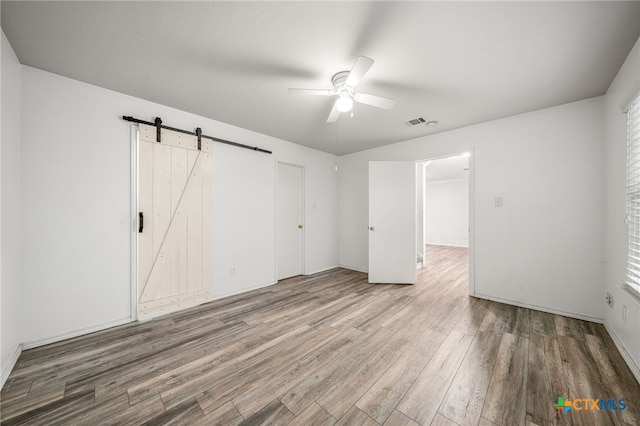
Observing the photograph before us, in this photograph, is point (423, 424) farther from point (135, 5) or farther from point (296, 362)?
point (135, 5)

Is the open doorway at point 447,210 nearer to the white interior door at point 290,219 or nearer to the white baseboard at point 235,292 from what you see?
the white interior door at point 290,219

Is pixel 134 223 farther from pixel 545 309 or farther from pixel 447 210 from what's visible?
pixel 447 210

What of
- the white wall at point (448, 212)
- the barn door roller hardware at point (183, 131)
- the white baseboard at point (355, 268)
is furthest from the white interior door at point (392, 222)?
the white wall at point (448, 212)

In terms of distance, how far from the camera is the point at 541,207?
290cm

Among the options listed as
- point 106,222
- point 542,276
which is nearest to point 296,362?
point 106,222

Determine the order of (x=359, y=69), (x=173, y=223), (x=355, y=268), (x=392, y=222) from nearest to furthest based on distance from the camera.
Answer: (x=359, y=69)
(x=173, y=223)
(x=392, y=222)
(x=355, y=268)

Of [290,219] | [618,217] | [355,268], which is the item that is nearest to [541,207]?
[618,217]

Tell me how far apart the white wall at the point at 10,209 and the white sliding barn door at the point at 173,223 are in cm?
85

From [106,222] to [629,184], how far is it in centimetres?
495

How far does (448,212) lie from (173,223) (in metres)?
8.83

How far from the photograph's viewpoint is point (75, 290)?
2262 millimetres

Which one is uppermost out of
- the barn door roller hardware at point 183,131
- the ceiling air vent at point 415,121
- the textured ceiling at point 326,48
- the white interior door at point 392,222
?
the ceiling air vent at point 415,121

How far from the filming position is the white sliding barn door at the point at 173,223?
267 cm

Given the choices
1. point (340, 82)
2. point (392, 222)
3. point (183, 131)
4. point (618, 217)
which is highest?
point (340, 82)
